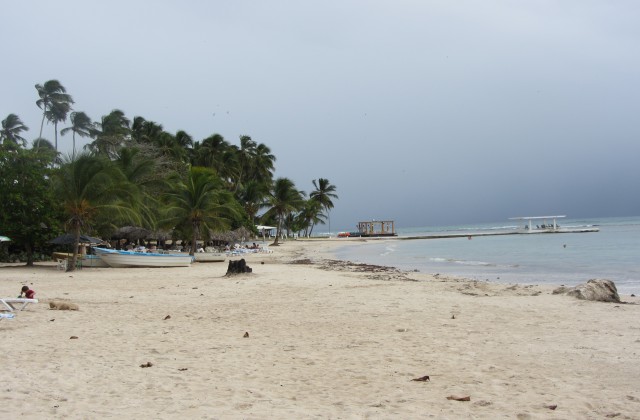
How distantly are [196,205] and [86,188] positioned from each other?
688 cm

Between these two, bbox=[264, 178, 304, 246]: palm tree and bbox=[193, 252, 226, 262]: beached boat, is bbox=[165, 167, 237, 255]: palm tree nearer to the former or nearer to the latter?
bbox=[193, 252, 226, 262]: beached boat

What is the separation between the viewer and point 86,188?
784 inches

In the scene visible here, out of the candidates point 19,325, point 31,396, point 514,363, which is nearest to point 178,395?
point 31,396

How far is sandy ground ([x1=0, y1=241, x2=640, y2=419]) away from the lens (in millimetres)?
4430

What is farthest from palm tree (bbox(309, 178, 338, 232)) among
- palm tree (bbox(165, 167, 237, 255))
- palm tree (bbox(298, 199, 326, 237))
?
palm tree (bbox(165, 167, 237, 255))

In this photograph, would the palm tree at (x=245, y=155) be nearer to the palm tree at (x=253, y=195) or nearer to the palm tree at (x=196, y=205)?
the palm tree at (x=253, y=195)

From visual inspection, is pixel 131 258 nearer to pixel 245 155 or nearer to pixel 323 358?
pixel 323 358

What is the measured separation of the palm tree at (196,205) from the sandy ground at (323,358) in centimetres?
1508

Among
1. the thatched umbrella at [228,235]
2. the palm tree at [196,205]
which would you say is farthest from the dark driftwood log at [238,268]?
the thatched umbrella at [228,235]

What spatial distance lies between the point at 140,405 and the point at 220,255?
23.6 m

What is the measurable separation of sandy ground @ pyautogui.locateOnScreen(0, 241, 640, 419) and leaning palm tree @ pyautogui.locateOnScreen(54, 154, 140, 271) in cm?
931

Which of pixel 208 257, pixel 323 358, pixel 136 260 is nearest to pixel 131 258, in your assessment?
pixel 136 260

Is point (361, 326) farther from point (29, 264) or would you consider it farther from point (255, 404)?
point (29, 264)

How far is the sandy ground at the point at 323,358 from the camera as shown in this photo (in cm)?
A: 443
